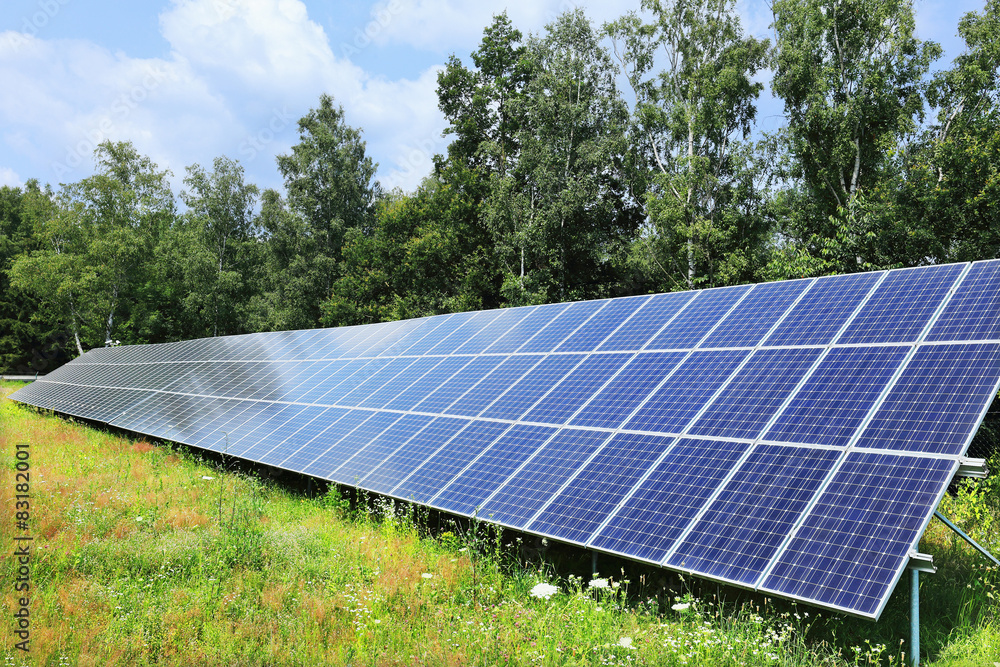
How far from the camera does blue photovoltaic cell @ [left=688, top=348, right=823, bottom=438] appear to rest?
27.3 feet

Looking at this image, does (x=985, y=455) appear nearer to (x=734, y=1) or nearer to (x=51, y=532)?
(x=51, y=532)

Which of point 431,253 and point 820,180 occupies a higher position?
point 820,180

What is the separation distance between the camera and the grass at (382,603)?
6340 millimetres

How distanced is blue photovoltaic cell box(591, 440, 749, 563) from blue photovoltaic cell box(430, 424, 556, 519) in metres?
2.15

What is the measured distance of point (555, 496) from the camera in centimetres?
855

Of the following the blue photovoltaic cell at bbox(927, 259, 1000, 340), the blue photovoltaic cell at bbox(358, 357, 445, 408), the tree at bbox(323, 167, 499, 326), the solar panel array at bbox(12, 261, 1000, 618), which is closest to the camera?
the solar panel array at bbox(12, 261, 1000, 618)

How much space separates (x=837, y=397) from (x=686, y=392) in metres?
2.19

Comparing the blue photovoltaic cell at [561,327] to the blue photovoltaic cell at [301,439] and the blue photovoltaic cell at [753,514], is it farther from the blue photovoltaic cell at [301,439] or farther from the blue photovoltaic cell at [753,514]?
the blue photovoltaic cell at [753,514]

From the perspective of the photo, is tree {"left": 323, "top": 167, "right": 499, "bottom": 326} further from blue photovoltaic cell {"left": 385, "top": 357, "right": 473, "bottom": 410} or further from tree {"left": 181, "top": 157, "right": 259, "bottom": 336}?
blue photovoltaic cell {"left": 385, "top": 357, "right": 473, "bottom": 410}

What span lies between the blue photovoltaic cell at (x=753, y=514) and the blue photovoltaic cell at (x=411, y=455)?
535cm

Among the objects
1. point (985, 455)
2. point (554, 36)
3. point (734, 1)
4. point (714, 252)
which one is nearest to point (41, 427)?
point (985, 455)

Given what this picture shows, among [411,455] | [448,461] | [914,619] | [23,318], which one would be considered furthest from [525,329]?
[23,318]

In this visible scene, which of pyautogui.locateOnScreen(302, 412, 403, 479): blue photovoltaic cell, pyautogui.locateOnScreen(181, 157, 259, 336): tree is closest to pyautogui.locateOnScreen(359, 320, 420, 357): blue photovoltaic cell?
pyautogui.locateOnScreen(302, 412, 403, 479): blue photovoltaic cell

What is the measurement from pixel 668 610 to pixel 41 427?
24.4 metres
